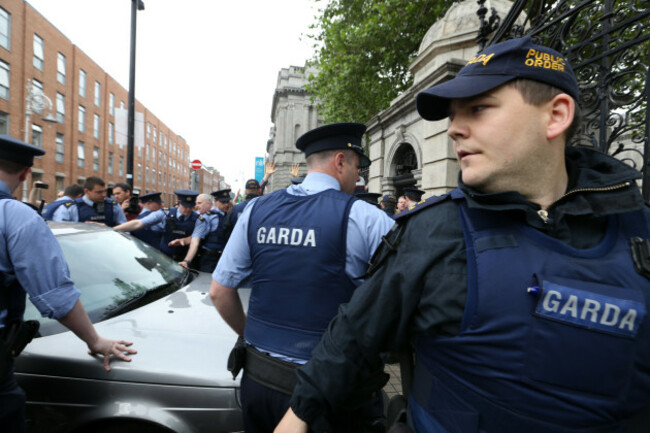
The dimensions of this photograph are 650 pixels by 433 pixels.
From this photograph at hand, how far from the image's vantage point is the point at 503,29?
4.20 meters

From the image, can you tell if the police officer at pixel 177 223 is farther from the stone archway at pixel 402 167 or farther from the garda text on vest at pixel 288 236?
the garda text on vest at pixel 288 236

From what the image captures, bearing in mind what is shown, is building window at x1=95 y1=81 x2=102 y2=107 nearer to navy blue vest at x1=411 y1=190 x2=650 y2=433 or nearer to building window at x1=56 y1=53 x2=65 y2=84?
building window at x1=56 y1=53 x2=65 y2=84

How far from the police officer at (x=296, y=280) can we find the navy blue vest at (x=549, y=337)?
825 millimetres

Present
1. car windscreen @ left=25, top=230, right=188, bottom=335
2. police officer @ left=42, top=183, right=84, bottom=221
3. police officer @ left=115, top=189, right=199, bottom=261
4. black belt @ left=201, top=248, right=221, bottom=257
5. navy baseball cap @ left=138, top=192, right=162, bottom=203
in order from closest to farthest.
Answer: car windscreen @ left=25, top=230, right=188, bottom=335
police officer @ left=42, top=183, right=84, bottom=221
black belt @ left=201, top=248, right=221, bottom=257
police officer @ left=115, top=189, right=199, bottom=261
navy baseball cap @ left=138, top=192, right=162, bottom=203

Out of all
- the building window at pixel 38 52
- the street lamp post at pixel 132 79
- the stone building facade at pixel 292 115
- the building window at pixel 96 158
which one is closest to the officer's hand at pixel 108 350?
the street lamp post at pixel 132 79

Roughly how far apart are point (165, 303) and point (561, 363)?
267 cm

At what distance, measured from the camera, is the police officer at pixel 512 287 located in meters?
0.86

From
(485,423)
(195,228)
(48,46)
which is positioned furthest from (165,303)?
(48,46)

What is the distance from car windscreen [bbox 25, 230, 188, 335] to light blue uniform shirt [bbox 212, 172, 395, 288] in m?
1.13

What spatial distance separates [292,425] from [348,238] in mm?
900

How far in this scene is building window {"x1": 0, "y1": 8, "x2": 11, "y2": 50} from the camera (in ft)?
68.5

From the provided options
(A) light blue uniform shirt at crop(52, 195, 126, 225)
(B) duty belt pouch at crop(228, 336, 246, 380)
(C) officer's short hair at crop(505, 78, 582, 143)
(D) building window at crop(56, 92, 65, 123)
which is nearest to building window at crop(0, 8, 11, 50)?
(D) building window at crop(56, 92, 65, 123)

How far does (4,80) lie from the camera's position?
21.4 m

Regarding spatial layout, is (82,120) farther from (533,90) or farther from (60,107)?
(533,90)
